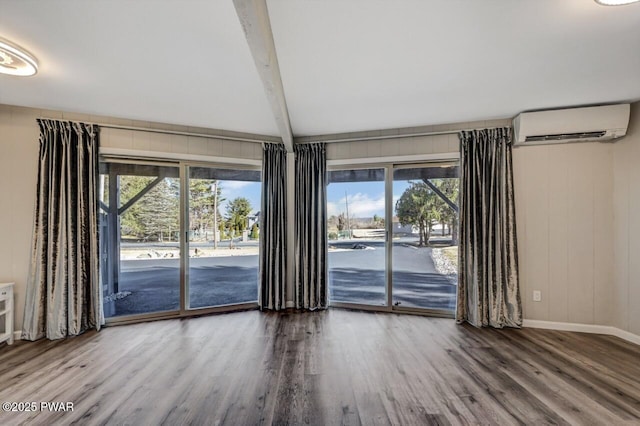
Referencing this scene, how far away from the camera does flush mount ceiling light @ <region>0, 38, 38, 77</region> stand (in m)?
1.85

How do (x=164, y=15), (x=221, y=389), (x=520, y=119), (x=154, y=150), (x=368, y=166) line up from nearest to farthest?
(x=164, y=15) < (x=221, y=389) < (x=520, y=119) < (x=154, y=150) < (x=368, y=166)

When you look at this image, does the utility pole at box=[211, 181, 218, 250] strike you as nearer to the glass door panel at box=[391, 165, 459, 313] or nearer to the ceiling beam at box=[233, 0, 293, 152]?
the ceiling beam at box=[233, 0, 293, 152]

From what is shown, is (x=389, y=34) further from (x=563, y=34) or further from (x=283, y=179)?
(x=283, y=179)

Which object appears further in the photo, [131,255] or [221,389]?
[131,255]

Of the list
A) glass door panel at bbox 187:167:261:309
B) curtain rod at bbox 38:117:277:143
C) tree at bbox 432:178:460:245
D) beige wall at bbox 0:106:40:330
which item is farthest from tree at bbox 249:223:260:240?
tree at bbox 432:178:460:245

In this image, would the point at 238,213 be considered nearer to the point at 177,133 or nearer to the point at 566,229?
the point at 177,133

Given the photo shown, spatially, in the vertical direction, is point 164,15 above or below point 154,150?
above

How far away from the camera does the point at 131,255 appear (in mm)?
3414

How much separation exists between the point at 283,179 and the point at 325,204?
2.26 ft

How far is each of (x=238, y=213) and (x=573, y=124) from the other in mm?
4060

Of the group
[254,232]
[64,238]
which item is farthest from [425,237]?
[64,238]

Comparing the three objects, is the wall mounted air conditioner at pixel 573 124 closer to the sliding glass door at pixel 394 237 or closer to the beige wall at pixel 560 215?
the beige wall at pixel 560 215

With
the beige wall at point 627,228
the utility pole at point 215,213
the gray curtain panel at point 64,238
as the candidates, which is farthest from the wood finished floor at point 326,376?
the utility pole at point 215,213

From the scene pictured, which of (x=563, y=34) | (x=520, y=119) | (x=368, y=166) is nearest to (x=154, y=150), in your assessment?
(x=368, y=166)
